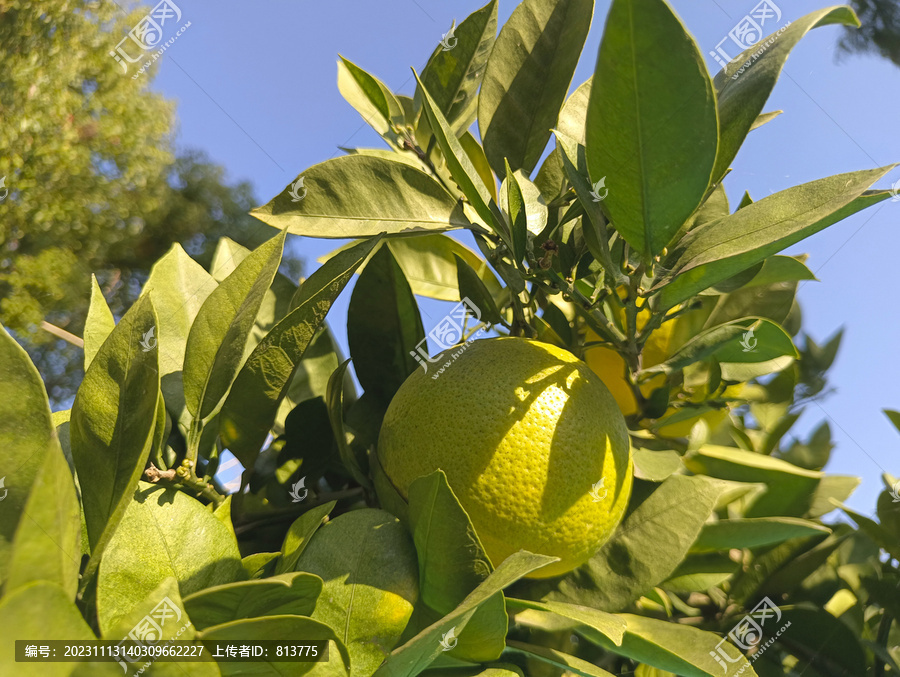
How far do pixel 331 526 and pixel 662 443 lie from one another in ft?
0.64

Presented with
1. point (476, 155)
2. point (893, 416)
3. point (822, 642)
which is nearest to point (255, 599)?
point (476, 155)

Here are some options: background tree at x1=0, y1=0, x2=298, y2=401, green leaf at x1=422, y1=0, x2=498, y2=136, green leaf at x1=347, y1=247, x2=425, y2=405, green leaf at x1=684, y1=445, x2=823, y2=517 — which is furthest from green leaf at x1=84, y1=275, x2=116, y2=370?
background tree at x1=0, y1=0, x2=298, y2=401

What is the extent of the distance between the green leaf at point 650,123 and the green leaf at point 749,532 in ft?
0.58

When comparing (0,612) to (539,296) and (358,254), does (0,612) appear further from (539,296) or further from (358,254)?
(539,296)

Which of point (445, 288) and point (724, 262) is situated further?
point (445, 288)

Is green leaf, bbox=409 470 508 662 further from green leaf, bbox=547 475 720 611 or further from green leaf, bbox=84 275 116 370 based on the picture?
green leaf, bbox=84 275 116 370

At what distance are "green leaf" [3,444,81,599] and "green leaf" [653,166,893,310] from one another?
25 cm

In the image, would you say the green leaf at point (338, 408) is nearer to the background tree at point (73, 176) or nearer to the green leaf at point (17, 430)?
the green leaf at point (17, 430)

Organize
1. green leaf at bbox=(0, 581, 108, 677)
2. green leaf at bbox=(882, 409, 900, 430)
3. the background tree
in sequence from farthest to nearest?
the background tree → green leaf at bbox=(882, 409, 900, 430) → green leaf at bbox=(0, 581, 108, 677)

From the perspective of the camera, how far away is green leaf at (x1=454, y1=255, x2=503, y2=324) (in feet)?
1.13

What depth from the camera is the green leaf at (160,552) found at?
0.72ft

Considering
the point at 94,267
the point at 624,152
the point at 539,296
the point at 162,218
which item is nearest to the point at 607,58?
the point at 624,152

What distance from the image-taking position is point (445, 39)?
1.23ft

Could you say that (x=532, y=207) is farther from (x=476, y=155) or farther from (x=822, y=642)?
(x=822, y=642)
